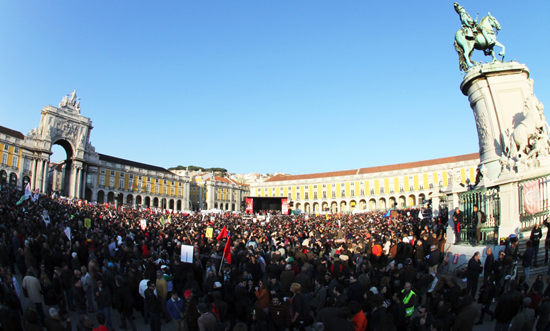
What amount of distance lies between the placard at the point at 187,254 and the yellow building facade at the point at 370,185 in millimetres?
57233

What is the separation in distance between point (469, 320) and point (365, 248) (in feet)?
20.2

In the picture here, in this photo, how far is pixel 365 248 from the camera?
10.8 m

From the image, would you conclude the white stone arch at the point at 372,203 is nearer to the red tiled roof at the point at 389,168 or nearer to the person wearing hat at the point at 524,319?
the red tiled roof at the point at 389,168

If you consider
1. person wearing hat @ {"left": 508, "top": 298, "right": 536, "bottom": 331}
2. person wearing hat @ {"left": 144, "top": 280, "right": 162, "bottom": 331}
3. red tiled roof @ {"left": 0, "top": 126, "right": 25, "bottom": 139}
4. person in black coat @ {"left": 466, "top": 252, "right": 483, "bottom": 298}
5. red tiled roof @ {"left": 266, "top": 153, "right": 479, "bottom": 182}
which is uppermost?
red tiled roof @ {"left": 0, "top": 126, "right": 25, "bottom": 139}

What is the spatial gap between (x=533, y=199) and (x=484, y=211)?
1.22 meters

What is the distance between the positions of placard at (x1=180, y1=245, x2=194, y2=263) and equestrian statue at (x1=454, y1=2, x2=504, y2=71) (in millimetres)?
11063

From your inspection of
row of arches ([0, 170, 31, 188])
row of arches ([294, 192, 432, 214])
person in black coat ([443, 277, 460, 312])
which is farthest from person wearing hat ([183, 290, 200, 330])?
row of arches ([294, 192, 432, 214])

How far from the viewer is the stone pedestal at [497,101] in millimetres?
11727

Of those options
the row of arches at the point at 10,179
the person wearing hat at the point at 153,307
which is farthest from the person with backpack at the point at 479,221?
the row of arches at the point at 10,179

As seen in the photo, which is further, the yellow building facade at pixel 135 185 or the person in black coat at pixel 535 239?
the yellow building facade at pixel 135 185

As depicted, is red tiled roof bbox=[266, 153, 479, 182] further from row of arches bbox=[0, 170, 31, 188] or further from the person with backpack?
the person with backpack

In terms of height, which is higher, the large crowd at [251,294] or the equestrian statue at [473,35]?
the equestrian statue at [473,35]

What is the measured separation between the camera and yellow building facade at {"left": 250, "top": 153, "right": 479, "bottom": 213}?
213 feet

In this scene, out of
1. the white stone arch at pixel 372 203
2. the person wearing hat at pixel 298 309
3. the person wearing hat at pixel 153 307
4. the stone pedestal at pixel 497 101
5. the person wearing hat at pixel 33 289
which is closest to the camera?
the person wearing hat at pixel 298 309
